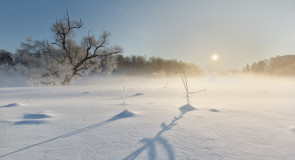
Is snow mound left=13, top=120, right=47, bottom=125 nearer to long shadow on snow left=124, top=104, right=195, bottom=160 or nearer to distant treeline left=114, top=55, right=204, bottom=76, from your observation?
long shadow on snow left=124, top=104, right=195, bottom=160

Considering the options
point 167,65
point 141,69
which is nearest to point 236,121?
point 141,69

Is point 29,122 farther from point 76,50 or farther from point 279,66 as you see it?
point 279,66

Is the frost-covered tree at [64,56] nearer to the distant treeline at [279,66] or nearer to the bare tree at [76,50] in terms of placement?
the bare tree at [76,50]

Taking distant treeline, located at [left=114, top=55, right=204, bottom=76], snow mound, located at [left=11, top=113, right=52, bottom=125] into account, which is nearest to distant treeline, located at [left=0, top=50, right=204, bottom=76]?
distant treeline, located at [left=114, top=55, right=204, bottom=76]

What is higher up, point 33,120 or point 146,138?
point 33,120

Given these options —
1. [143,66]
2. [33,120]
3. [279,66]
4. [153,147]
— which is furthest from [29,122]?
[279,66]

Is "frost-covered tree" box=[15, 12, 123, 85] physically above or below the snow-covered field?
above

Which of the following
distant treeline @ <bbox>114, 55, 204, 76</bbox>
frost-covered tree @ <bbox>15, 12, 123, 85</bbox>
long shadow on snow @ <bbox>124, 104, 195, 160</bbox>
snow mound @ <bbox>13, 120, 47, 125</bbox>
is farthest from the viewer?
distant treeline @ <bbox>114, 55, 204, 76</bbox>

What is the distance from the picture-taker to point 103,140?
140 cm

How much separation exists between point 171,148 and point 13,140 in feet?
4.80

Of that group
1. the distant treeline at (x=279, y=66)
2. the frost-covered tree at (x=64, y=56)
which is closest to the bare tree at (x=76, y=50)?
the frost-covered tree at (x=64, y=56)

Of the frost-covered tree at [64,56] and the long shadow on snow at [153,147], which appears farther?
the frost-covered tree at [64,56]

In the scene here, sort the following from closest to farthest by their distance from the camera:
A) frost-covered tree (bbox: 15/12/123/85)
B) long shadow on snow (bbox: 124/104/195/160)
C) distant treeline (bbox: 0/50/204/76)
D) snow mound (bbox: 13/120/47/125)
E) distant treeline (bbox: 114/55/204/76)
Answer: long shadow on snow (bbox: 124/104/195/160) → snow mound (bbox: 13/120/47/125) → frost-covered tree (bbox: 15/12/123/85) → distant treeline (bbox: 0/50/204/76) → distant treeline (bbox: 114/55/204/76)

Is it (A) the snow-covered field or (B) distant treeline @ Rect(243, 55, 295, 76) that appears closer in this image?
(A) the snow-covered field
